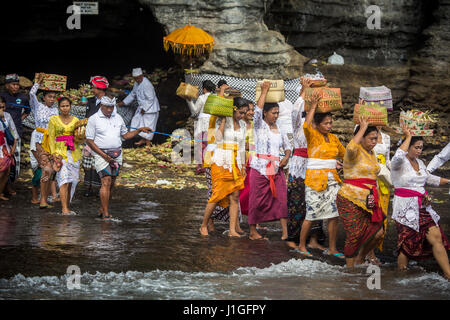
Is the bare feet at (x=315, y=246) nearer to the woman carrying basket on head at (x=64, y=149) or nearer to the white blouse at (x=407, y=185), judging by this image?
the white blouse at (x=407, y=185)

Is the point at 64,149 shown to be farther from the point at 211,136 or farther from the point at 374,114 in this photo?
the point at 374,114

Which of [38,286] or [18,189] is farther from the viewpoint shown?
[18,189]

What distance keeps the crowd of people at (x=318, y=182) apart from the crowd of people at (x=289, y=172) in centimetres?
1

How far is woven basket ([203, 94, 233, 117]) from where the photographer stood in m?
8.08

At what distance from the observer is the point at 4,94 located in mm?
11492

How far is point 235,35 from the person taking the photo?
14.9m

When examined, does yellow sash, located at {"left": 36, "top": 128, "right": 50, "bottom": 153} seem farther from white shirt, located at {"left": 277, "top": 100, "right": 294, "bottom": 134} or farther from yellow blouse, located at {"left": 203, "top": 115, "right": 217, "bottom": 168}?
white shirt, located at {"left": 277, "top": 100, "right": 294, "bottom": 134}

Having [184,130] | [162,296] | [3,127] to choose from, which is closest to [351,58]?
[184,130]

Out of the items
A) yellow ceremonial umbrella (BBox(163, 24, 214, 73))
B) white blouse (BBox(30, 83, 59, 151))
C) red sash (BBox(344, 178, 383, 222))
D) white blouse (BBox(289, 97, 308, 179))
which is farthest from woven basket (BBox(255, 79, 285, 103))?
yellow ceremonial umbrella (BBox(163, 24, 214, 73))

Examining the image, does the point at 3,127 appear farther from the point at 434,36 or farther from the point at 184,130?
the point at 434,36

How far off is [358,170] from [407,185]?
56 cm

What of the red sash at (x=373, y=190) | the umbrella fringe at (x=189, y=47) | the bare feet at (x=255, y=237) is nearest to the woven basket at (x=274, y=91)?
the red sash at (x=373, y=190)

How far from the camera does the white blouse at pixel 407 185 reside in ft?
22.0

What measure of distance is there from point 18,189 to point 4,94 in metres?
1.75
